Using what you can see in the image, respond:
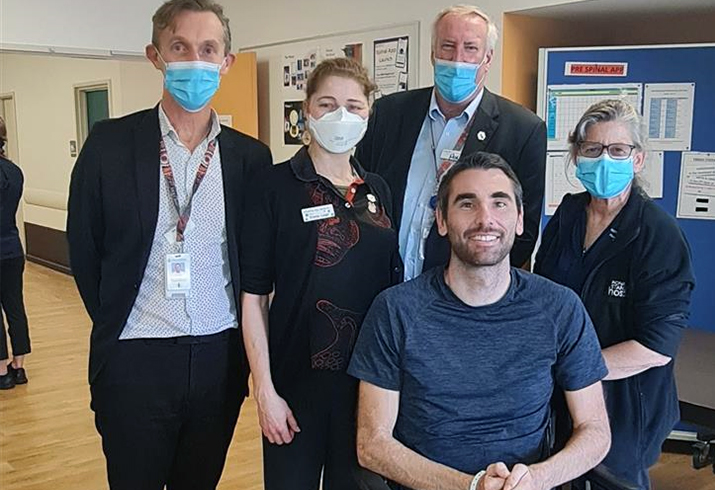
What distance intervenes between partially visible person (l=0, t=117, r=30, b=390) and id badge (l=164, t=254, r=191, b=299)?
321 cm

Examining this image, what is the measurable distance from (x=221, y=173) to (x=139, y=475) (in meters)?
0.84

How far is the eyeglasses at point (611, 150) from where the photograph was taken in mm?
1913

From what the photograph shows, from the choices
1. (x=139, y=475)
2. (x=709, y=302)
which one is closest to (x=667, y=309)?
(x=139, y=475)

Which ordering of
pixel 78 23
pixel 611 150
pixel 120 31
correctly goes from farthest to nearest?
pixel 120 31
pixel 78 23
pixel 611 150

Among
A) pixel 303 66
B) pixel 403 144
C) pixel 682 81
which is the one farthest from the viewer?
pixel 303 66

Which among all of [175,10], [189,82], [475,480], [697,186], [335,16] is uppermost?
[335,16]

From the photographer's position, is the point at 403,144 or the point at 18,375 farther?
the point at 18,375

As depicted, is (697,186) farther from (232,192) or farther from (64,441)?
(64,441)

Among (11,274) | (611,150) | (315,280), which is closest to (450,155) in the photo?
(611,150)

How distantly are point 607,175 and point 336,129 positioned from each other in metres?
0.72

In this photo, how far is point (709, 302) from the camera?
3514 mm

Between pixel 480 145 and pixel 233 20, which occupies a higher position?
pixel 233 20

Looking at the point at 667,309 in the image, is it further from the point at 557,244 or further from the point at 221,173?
the point at 221,173

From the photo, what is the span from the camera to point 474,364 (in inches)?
66.8
